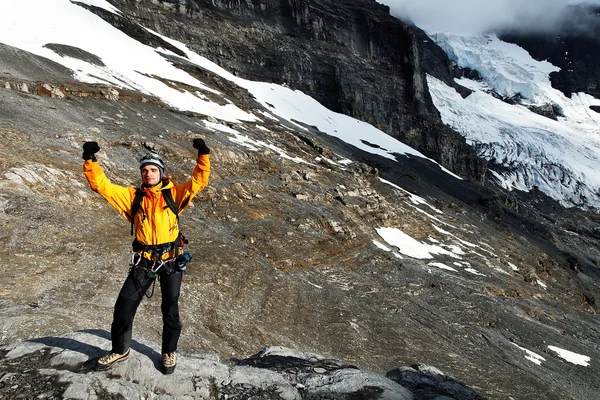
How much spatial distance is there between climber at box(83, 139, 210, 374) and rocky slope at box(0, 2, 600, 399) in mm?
574

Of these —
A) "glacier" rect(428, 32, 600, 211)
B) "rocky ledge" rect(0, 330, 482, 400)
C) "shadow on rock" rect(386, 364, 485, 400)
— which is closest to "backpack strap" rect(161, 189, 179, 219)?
"rocky ledge" rect(0, 330, 482, 400)

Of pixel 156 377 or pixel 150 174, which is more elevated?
pixel 150 174

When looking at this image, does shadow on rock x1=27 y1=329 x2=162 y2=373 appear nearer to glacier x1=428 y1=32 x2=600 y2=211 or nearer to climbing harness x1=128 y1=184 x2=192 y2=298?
climbing harness x1=128 y1=184 x2=192 y2=298

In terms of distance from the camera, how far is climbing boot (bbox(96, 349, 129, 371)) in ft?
18.6

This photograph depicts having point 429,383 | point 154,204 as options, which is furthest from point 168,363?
point 429,383

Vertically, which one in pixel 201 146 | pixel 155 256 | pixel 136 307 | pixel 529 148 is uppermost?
pixel 529 148

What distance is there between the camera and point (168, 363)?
5980 mm

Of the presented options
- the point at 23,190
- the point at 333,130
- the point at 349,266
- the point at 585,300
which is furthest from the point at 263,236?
the point at 333,130

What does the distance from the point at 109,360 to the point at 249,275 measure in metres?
10.9

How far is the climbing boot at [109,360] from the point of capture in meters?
5.66

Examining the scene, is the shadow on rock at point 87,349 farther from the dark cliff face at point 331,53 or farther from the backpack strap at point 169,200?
the dark cliff face at point 331,53

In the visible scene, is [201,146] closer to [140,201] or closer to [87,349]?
[140,201]

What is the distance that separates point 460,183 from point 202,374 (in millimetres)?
76374

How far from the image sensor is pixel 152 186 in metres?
5.96
